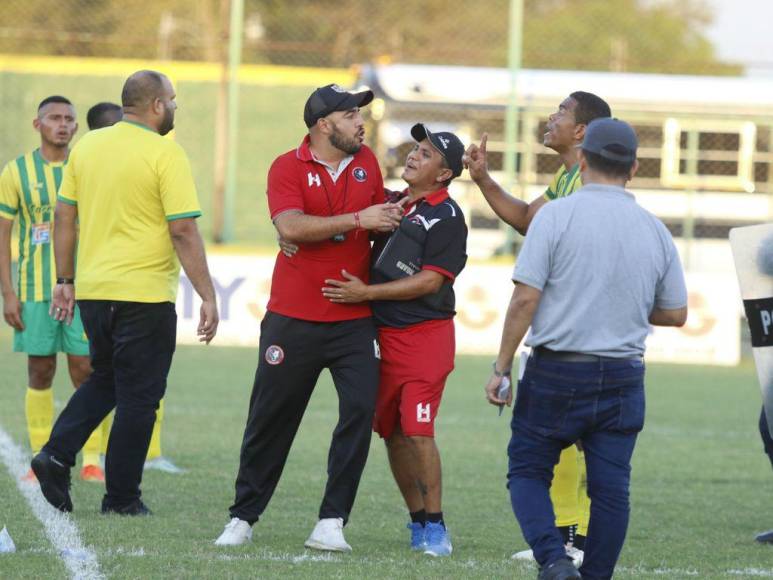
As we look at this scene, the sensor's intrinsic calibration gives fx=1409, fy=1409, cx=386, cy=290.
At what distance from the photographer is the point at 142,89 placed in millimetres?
6680

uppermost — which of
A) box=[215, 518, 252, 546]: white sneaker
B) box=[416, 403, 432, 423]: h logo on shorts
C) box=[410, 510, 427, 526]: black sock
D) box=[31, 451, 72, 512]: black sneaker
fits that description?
box=[416, 403, 432, 423]: h logo on shorts

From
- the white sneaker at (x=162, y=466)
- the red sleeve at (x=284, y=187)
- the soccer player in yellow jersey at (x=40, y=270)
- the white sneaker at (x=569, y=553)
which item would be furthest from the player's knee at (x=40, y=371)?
the white sneaker at (x=569, y=553)

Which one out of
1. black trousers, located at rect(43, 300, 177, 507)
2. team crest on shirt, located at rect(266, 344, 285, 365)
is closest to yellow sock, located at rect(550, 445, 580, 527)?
team crest on shirt, located at rect(266, 344, 285, 365)

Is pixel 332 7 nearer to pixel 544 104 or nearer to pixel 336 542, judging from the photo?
pixel 544 104

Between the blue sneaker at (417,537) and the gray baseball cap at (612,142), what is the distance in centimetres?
216

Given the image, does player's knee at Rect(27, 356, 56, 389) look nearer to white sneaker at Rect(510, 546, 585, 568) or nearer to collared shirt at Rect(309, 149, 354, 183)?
collared shirt at Rect(309, 149, 354, 183)

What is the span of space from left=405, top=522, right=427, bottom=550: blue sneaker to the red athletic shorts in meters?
0.44

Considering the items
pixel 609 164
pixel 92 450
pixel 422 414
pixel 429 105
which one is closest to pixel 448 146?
pixel 422 414

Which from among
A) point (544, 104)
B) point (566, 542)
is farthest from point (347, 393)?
point (544, 104)

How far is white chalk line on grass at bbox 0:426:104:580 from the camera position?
5566 mm

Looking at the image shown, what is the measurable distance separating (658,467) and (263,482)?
13.4 feet

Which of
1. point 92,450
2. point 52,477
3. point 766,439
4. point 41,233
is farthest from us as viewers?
point 41,233

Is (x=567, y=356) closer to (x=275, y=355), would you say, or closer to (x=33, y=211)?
(x=275, y=355)

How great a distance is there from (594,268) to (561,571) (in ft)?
3.48
